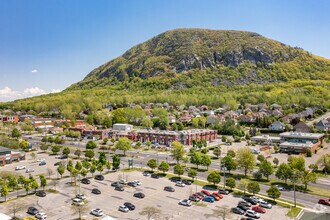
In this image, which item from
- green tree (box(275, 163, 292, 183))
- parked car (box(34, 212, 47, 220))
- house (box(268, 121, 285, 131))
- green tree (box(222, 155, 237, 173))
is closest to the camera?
parked car (box(34, 212, 47, 220))

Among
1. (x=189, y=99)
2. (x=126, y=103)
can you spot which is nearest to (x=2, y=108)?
(x=126, y=103)

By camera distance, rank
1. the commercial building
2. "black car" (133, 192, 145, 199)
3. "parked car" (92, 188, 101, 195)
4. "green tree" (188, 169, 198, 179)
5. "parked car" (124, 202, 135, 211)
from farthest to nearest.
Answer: the commercial building, "green tree" (188, 169, 198, 179), "parked car" (92, 188, 101, 195), "black car" (133, 192, 145, 199), "parked car" (124, 202, 135, 211)

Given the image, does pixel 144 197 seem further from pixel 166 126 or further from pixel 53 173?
pixel 166 126

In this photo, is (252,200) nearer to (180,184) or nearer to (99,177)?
(180,184)

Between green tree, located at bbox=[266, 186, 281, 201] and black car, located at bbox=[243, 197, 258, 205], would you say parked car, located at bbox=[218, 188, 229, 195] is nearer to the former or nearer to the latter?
black car, located at bbox=[243, 197, 258, 205]

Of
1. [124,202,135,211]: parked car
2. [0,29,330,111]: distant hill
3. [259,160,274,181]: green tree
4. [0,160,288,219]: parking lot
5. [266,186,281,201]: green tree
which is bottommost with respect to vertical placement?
[0,160,288,219]: parking lot

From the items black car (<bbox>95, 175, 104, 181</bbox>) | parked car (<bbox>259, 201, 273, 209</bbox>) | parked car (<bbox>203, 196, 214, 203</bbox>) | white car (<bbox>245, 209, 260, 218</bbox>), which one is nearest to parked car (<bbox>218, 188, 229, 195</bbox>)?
parked car (<bbox>203, 196, 214, 203</bbox>)
